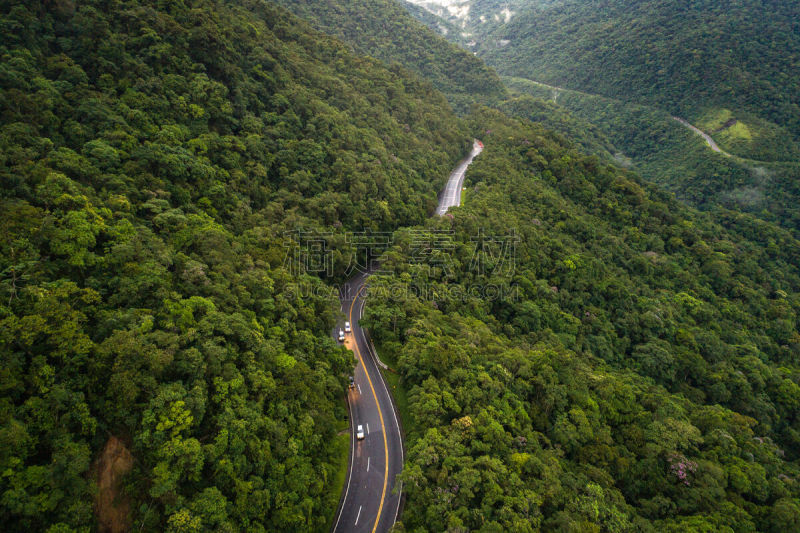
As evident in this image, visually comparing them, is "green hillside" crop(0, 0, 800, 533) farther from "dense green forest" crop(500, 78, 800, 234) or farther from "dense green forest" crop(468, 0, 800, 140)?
"dense green forest" crop(468, 0, 800, 140)

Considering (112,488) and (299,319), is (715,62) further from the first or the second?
(112,488)

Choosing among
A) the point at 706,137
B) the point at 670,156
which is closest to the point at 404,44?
the point at 670,156

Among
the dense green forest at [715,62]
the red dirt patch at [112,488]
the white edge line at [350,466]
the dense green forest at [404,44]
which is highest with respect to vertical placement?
the dense green forest at [715,62]

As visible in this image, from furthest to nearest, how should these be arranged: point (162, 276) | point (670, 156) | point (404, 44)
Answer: point (404, 44) → point (670, 156) → point (162, 276)

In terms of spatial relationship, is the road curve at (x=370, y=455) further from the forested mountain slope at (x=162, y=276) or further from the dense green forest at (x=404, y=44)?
the dense green forest at (x=404, y=44)

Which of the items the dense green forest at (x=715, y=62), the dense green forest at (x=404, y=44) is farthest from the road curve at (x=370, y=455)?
the dense green forest at (x=715, y=62)

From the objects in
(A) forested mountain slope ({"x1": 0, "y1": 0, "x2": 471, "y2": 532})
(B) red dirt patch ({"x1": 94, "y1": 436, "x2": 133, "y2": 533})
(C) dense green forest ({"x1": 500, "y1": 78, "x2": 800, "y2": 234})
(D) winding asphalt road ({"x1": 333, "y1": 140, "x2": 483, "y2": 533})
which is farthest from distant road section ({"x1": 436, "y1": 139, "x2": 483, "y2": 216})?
(C) dense green forest ({"x1": 500, "y1": 78, "x2": 800, "y2": 234})

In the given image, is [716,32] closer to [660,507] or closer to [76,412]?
[660,507]
